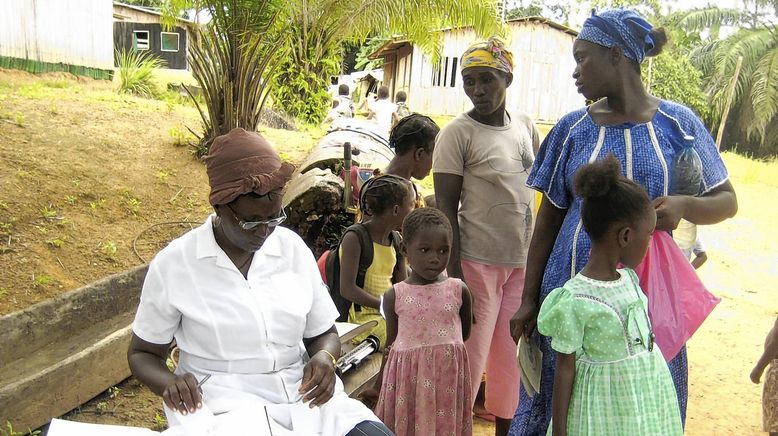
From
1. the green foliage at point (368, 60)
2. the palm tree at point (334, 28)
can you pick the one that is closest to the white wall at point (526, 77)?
the green foliage at point (368, 60)

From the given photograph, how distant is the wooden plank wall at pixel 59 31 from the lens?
11070mm

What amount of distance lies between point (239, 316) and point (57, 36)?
480 inches

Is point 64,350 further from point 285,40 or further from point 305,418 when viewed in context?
point 285,40

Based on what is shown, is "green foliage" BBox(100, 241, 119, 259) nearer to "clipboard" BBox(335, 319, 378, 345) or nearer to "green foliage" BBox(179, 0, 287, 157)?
"green foliage" BBox(179, 0, 287, 157)

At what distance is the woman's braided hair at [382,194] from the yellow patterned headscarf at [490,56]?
0.63 meters

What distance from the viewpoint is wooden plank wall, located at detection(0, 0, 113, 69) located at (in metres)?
11.1

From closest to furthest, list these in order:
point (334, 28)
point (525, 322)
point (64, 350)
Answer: point (525, 322) → point (64, 350) → point (334, 28)

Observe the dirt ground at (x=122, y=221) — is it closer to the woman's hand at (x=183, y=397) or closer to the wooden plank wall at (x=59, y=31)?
the woman's hand at (x=183, y=397)

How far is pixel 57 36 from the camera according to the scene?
12070 mm

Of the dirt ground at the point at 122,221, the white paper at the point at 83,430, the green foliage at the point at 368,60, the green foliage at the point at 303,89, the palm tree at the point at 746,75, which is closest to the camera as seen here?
the white paper at the point at 83,430

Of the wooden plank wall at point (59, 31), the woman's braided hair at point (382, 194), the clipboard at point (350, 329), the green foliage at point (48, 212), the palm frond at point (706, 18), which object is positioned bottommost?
the green foliage at point (48, 212)

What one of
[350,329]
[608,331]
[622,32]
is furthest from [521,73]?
[608,331]

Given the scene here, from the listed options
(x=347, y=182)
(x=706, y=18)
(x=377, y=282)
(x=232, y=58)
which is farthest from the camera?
(x=706, y=18)

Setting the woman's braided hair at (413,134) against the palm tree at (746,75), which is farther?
the palm tree at (746,75)
